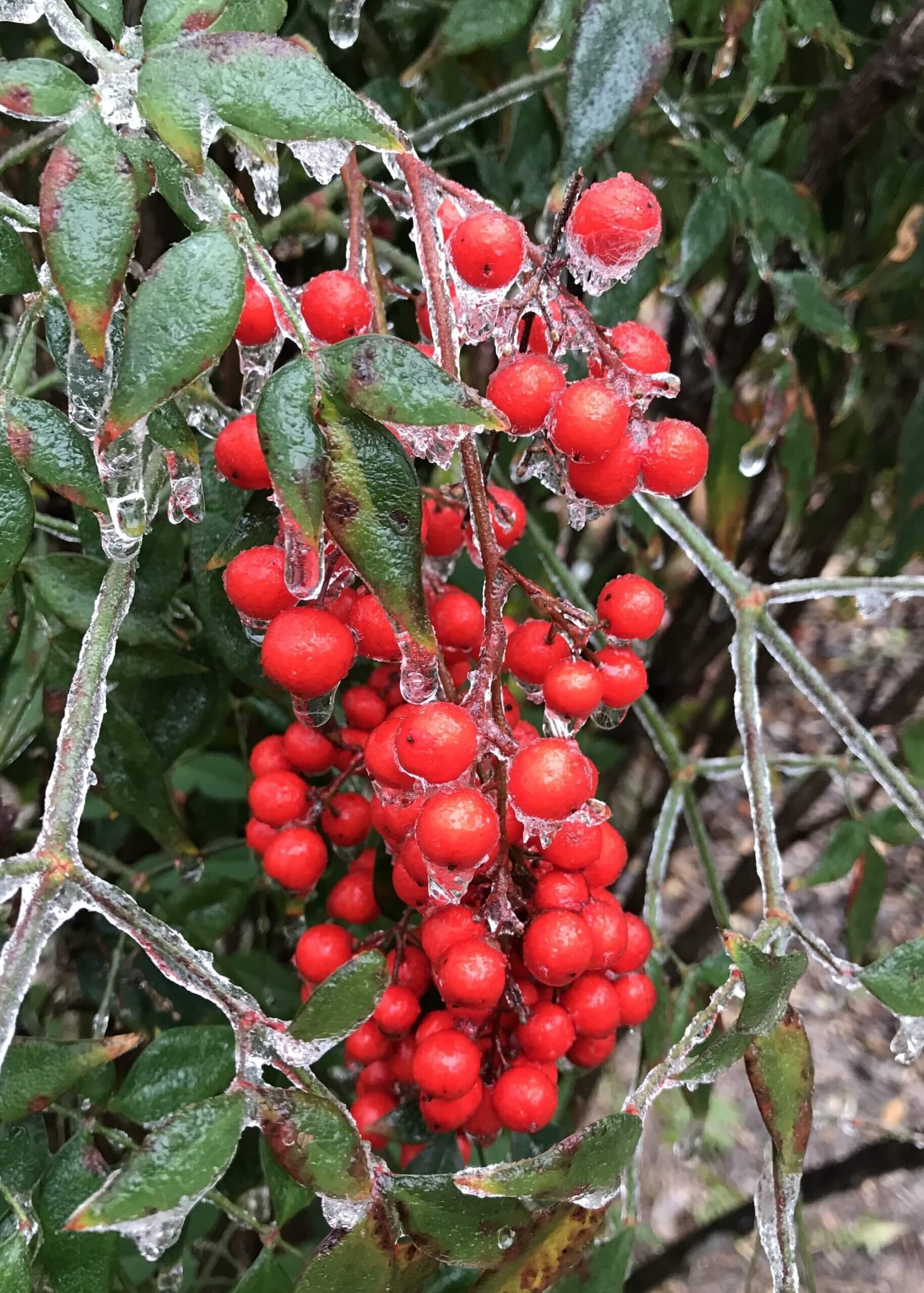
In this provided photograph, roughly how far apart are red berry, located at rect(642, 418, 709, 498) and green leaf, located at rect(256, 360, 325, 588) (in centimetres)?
18

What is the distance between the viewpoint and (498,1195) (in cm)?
40

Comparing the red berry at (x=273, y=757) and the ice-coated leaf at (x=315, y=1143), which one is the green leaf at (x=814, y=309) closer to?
the red berry at (x=273, y=757)

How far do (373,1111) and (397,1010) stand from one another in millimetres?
89

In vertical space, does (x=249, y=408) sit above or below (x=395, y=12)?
below

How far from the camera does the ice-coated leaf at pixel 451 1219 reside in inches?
16.8

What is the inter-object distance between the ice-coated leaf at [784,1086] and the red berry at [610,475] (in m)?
0.25

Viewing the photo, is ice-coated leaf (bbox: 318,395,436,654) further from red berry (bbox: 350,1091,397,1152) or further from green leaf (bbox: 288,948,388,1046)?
red berry (bbox: 350,1091,397,1152)

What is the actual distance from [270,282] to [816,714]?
2102 millimetres

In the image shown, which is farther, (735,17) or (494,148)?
(494,148)

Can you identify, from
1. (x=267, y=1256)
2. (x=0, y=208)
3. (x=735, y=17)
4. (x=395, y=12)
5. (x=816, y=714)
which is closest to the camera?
(x=0, y=208)

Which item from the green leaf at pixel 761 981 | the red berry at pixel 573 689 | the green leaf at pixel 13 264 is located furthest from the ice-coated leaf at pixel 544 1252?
the green leaf at pixel 13 264

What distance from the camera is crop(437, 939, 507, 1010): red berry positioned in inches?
17.9

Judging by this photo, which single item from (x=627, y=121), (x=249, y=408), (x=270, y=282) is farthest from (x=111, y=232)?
(x=627, y=121)

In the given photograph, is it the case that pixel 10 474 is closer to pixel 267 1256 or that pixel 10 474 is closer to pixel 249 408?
pixel 249 408
